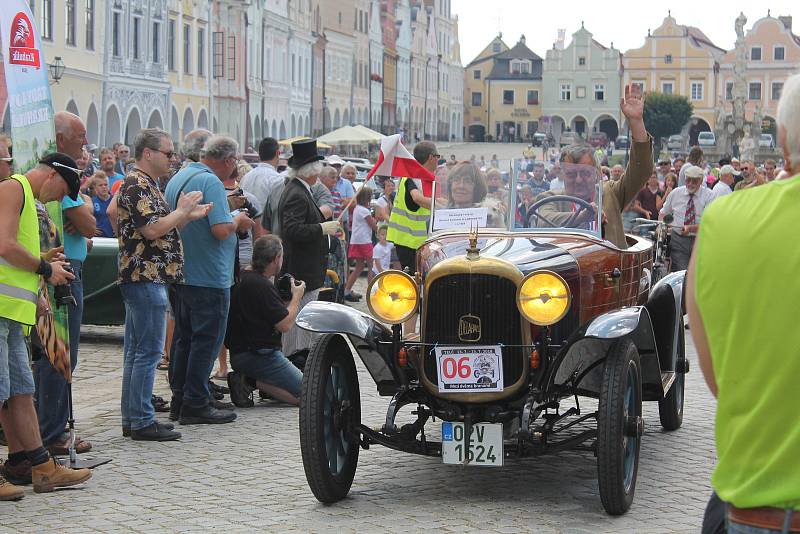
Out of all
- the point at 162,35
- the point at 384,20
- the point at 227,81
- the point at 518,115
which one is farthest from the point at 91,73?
the point at 518,115

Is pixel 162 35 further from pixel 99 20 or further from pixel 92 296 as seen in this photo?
pixel 92 296

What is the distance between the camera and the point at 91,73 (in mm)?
42125

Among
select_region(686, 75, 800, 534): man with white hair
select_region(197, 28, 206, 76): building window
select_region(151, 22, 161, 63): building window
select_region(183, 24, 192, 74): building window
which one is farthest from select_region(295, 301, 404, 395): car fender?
select_region(197, 28, 206, 76): building window

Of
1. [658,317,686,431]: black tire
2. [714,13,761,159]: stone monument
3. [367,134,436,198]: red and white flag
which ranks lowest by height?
[658,317,686,431]: black tire

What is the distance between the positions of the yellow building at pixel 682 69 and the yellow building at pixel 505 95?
15878mm

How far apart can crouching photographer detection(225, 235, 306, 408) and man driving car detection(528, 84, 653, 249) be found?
2.25 metres

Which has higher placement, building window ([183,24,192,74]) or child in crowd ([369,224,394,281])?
building window ([183,24,192,74])

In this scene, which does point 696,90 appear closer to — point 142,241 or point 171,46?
point 171,46

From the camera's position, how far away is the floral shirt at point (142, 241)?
26.9ft

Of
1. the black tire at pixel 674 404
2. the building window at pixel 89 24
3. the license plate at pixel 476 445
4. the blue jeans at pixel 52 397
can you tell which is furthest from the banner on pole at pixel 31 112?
the building window at pixel 89 24

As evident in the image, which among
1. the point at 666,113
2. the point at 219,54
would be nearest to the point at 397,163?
the point at 219,54

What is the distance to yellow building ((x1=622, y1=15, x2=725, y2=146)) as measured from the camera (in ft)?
415

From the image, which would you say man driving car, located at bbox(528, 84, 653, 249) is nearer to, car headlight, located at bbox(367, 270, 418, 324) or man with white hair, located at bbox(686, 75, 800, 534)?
car headlight, located at bbox(367, 270, 418, 324)

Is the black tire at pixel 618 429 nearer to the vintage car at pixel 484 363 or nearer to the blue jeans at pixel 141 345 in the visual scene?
the vintage car at pixel 484 363
